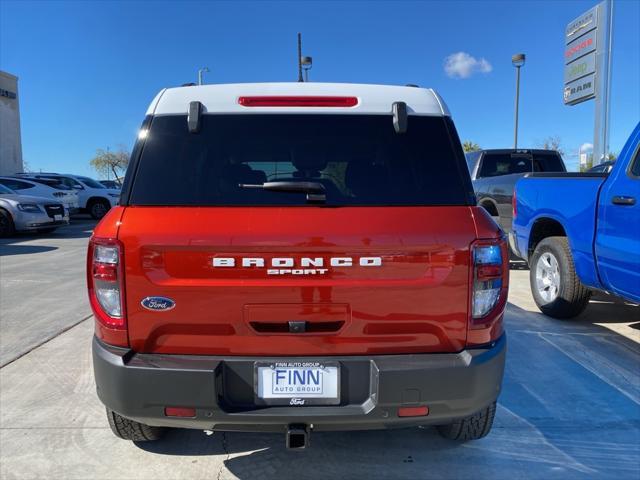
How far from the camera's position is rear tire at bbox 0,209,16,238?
12.2 metres

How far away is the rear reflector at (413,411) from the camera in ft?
6.81

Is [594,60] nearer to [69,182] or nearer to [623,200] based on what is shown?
[623,200]

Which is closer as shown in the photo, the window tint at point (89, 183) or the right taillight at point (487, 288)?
the right taillight at point (487, 288)

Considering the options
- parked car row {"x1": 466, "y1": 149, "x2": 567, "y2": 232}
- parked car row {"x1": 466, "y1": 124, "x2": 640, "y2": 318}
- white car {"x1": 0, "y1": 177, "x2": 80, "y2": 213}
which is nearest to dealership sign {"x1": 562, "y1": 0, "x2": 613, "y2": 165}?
parked car row {"x1": 466, "y1": 149, "x2": 567, "y2": 232}

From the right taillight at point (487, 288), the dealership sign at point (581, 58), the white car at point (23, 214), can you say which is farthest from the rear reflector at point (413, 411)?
the dealership sign at point (581, 58)

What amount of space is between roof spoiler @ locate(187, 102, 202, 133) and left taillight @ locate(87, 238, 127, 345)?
64cm

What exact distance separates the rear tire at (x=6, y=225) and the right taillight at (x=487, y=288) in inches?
521

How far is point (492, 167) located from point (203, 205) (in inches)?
328

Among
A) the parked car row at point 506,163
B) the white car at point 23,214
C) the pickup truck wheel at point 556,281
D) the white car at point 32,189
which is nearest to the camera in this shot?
the pickup truck wheel at point 556,281

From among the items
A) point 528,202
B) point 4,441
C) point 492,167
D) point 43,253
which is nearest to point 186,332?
point 4,441

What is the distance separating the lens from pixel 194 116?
2.27 meters

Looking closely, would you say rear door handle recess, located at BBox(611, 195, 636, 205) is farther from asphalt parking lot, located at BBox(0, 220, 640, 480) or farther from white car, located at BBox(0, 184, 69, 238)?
white car, located at BBox(0, 184, 69, 238)

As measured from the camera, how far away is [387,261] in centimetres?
205

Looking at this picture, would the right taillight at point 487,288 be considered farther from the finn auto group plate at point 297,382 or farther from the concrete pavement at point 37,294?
the concrete pavement at point 37,294
